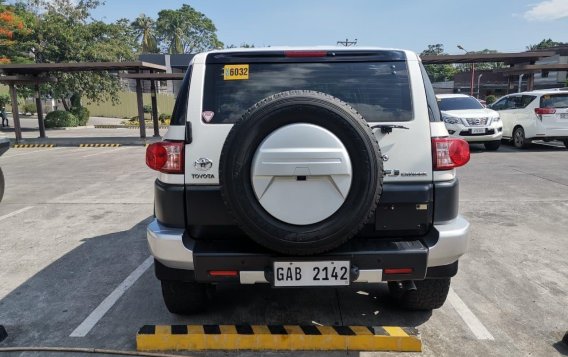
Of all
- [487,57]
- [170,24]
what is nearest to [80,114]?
[487,57]

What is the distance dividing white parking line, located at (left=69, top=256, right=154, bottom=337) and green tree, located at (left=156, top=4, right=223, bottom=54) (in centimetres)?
8537

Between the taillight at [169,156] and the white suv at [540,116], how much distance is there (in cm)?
1285

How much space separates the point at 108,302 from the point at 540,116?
510 inches

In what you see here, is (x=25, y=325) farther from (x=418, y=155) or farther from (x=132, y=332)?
(x=418, y=155)

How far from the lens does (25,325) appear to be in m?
3.25

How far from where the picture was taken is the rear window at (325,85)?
273 centimetres

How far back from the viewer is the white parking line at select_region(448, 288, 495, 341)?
10.0ft

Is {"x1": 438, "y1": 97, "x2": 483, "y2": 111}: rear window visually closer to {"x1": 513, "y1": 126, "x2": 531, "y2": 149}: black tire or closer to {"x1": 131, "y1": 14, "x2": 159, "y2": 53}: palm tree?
{"x1": 513, "y1": 126, "x2": 531, "y2": 149}: black tire

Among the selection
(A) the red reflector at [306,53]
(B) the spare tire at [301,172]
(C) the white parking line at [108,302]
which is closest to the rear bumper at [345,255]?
(B) the spare tire at [301,172]

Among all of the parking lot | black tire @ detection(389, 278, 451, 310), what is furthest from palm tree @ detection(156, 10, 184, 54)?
black tire @ detection(389, 278, 451, 310)

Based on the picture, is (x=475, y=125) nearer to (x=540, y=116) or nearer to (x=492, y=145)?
(x=492, y=145)

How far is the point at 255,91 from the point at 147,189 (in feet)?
20.0

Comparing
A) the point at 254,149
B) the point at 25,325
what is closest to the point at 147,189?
the point at 25,325

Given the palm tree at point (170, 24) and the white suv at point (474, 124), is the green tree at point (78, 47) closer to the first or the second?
the white suv at point (474, 124)
